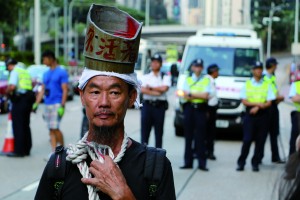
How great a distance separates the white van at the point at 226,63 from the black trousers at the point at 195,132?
377 centimetres

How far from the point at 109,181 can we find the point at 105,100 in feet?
1.06

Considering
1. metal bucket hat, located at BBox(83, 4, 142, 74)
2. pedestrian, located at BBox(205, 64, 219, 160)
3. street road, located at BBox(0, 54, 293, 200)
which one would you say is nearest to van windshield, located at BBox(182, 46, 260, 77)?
street road, located at BBox(0, 54, 293, 200)

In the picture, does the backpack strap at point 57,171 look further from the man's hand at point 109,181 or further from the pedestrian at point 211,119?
the pedestrian at point 211,119

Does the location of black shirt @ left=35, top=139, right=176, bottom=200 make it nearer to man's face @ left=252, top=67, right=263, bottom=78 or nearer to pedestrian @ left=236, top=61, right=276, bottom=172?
pedestrian @ left=236, top=61, right=276, bottom=172

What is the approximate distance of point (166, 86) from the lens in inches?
435

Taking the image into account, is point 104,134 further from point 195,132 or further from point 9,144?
point 9,144

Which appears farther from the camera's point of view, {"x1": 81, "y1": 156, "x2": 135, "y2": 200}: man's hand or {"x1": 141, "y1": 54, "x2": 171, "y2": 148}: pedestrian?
{"x1": 141, "y1": 54, "x2": 171, "y2": 148}: pedestrian

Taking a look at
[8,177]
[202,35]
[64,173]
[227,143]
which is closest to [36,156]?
[8,177]

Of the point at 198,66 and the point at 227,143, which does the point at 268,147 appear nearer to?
the point at 227,143

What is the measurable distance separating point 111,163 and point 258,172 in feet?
28.2

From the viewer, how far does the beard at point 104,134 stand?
2.68m

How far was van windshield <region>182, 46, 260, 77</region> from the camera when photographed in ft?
52.2

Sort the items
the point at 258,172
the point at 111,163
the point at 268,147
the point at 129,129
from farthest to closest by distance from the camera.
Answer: the point at 129,129 → the point at 268,147 → the point at 258,172 → the point at 111,163

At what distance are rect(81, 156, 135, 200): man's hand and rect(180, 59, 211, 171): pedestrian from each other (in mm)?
8381
